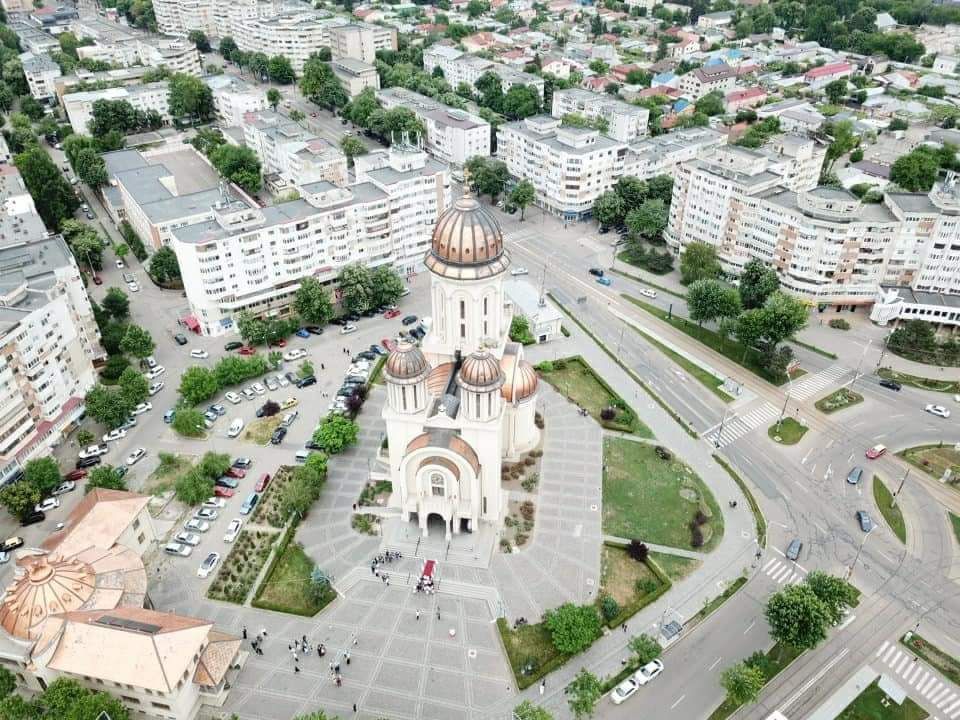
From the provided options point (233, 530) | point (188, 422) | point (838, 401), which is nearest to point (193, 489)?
point (233, 530)

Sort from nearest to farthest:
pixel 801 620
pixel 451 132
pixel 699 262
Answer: pixel 801 620 < pixel 699 262 < pixel 451 132

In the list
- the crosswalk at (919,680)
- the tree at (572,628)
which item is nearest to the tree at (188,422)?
the tree at (572,628)

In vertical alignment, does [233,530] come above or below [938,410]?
above

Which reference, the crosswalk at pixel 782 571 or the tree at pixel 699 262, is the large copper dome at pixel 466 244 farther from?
the tree at pixel 699 262

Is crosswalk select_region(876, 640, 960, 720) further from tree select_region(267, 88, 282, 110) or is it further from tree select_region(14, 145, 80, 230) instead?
tree select_region(267, 88, 282, 110)

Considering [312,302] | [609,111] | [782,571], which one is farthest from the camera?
[609,111]

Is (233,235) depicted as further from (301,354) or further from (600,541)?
(600,541)

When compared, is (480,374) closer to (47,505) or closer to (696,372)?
(696,372)

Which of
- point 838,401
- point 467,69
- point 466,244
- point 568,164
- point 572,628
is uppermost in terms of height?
point 466,244
